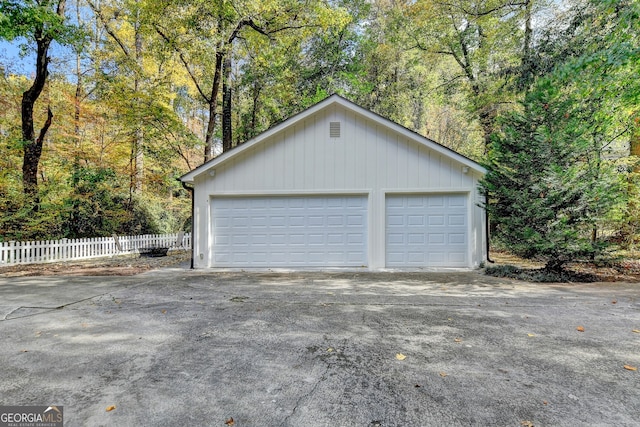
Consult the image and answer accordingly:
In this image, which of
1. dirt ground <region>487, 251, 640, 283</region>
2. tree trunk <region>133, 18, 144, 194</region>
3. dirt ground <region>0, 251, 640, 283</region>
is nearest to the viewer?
dirt ground <region>487, 251, 640, 283</region>

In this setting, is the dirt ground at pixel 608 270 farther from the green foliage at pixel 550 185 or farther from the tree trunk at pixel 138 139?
the tree trunk at pixel 138 139

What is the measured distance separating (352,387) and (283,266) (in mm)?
6444

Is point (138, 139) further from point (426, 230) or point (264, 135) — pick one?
point (426, 230)

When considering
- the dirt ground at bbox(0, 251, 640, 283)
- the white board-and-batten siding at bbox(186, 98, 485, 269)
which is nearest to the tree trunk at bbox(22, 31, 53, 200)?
the dirt ground at bbox(0, 251, 640, 283)

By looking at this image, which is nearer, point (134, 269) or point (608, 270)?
point (608, 270)

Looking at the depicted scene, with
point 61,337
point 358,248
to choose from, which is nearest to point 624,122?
point 358,248

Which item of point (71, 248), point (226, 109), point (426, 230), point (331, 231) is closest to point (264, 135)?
point (331, 231)

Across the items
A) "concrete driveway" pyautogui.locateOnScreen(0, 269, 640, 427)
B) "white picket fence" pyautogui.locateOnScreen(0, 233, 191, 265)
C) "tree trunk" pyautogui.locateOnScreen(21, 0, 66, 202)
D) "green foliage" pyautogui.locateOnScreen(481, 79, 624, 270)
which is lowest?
"concrete driveway" pyautogui.locateOnScreen(0, 269, 640, 427)

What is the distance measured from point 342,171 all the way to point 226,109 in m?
9.65

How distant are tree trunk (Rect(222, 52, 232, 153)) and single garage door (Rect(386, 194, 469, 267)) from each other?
9653 mm

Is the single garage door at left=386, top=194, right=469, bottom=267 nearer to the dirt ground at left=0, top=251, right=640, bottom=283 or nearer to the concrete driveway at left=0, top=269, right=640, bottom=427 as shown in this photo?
the dirt ground at left=0, top=251, right=640, bottom=283

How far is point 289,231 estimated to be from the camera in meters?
8.95

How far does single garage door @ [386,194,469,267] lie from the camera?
867cm

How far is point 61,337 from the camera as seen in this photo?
3.74m
